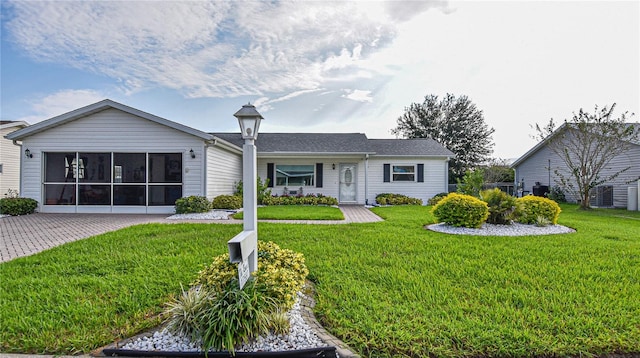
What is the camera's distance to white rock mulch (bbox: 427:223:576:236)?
731 cm

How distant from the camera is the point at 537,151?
62.0 feet

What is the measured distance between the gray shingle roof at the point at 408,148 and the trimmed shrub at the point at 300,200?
12.7 feet

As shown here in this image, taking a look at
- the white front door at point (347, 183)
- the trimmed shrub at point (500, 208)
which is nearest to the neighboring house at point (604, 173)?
the trimmed shrub at point (500, 208)

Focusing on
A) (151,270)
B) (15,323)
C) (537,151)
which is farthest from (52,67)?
(537,151)

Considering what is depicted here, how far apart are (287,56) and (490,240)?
8965 mm

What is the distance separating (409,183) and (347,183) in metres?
3.35

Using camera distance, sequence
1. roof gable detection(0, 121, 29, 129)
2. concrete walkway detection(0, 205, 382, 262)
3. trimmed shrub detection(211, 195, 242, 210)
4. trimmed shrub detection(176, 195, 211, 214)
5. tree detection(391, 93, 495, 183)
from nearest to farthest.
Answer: concrete walkway detection(0, 205, 382, 262), trimmed shrub detection(176, 195, 211, 214), trimmed shrub detection(211, 195, 242, 210), roof gable detection(0, 121, 29, 129), tree detection(391, 93, 495, 183)

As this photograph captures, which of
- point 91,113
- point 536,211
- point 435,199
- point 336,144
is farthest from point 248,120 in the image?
point 435,199

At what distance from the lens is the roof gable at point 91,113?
10891 mm

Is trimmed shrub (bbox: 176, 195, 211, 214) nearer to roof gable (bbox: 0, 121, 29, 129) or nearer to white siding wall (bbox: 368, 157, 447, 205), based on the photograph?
white siding wall (bbox: 368, 157, 447, 205)

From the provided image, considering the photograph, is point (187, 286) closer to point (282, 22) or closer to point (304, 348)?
point (304, 348)

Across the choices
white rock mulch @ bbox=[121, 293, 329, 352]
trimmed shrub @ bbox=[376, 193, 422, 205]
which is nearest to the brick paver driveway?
white rock mulch @ bbox=[121, 293, 329, 352]

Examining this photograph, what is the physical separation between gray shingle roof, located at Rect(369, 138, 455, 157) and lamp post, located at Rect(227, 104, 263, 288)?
13672 millimetres

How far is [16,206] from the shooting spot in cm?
1055
